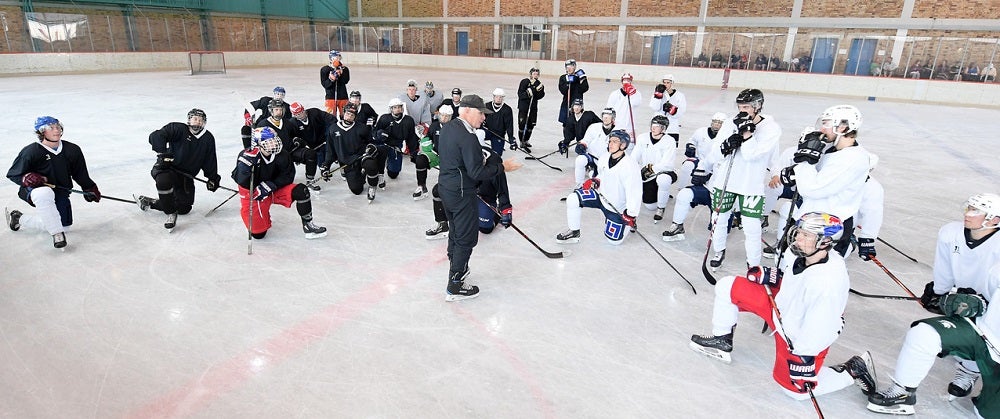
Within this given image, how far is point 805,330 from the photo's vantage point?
2.82 metres

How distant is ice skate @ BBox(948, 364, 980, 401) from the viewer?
3.06 m

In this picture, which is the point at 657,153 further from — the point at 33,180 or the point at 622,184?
the point at 33,180

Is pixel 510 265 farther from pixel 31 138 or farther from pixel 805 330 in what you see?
pixel 31 138

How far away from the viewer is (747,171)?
4.46 m

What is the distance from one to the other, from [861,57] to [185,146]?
76.2 feet

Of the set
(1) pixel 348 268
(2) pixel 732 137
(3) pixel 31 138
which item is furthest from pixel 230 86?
(2) pixel 732 137

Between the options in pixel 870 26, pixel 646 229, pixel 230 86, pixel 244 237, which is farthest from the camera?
pixel 870 26

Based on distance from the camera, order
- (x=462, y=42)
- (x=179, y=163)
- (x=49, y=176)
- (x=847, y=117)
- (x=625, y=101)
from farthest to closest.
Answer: (x=462, y=42)
(x=625, y=101)
(x=179, y=163)
(x=49, y=176)
(x=847, y=117)

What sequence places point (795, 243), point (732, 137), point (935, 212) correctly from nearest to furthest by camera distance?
point (795, 243) < point (732, 137) < point (935, 212)

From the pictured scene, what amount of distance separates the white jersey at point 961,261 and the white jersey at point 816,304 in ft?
3.56

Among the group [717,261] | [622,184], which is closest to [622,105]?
[622,184]

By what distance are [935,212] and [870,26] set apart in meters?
18.8

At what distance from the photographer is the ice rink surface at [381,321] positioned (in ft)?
9.77

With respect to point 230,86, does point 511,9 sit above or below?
above
